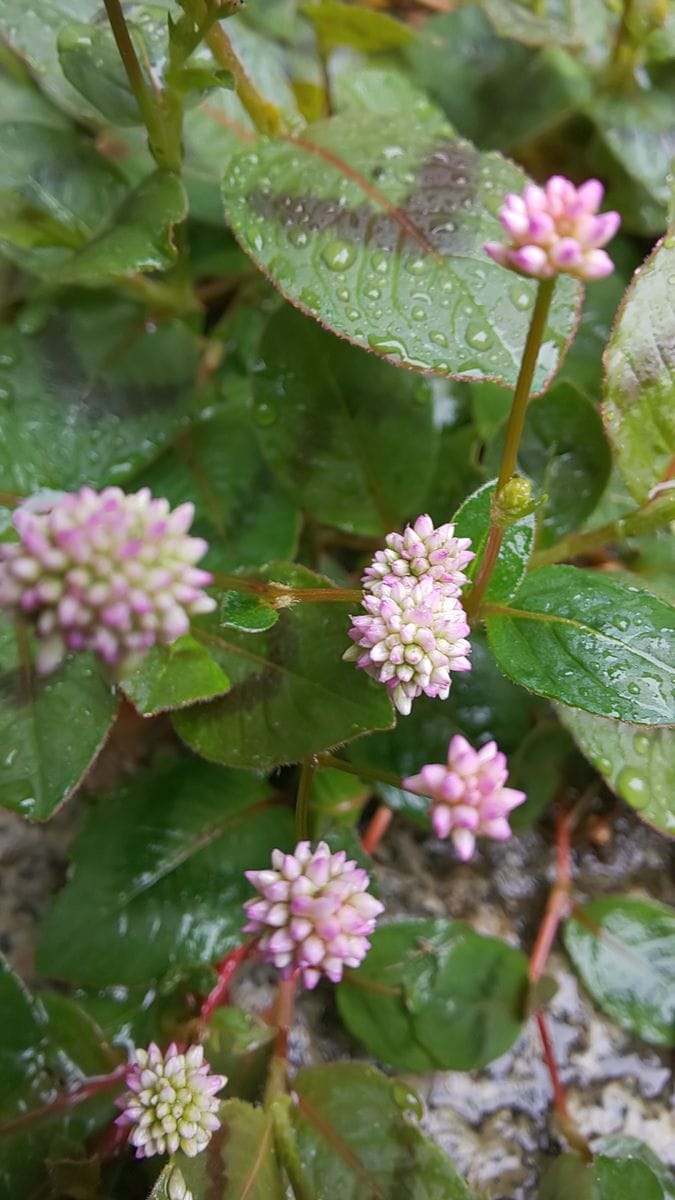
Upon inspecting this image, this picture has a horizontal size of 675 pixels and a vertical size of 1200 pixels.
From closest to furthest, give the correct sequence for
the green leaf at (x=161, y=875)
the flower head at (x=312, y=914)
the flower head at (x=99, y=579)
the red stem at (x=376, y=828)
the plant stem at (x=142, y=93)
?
the flower head at (x=99, y=579) < the flower head at (x=312, y=914) < the plant stem at (x=142, y=93) < the green leaf at (x=161, y=875) < the red stem at (x=376, y=828)

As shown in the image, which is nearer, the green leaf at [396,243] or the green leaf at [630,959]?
the green leaf at [396,243]

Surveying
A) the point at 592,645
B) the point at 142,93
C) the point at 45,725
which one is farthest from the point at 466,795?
the point at 142,93

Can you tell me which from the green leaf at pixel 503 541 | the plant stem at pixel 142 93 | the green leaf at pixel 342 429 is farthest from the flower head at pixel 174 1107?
the plant stem at pixel 142 93

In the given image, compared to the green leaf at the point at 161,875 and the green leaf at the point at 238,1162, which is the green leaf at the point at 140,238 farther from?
the green leaf at the point at 238,1162

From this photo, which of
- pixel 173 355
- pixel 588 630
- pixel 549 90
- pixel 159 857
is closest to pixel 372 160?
pixel 173 355

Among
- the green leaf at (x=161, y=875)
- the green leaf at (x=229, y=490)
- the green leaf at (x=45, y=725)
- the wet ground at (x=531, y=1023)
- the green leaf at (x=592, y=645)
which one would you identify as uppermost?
the green leaf at (x=592, y=645)

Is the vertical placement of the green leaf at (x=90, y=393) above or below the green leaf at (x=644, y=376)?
below
